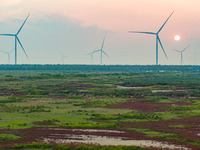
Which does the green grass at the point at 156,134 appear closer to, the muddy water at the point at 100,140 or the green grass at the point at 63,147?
the muddy water at the point at 100,140

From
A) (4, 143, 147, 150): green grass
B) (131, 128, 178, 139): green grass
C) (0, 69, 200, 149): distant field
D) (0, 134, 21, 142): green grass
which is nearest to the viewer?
(4, 143, 147, 150): green grass

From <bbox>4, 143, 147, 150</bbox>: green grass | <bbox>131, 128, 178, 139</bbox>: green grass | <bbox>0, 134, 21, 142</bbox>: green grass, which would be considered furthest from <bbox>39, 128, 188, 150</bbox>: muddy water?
<bbox>131, 128, 178, 139</bbox>: green grass

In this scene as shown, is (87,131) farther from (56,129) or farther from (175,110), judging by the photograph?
(175,110)

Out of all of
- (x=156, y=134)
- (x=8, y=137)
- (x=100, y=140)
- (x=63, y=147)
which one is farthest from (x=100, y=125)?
(x=63, y=147)

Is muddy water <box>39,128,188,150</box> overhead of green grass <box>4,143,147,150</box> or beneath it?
overhead

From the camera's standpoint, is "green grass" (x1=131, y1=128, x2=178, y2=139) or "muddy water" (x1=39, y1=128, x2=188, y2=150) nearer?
"muddy water" (x1=39, y1=128, x2=188, y2=150)

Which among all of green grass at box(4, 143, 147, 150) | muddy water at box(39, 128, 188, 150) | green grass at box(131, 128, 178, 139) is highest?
green grass at box(131, 128, 178, 139)

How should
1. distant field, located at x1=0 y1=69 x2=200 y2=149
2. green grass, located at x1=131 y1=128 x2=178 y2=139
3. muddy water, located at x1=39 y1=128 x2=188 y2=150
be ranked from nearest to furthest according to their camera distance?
muddy water, located at x1=39 y1=128 x2=188 y2=150 → distant field, located at x1=0 y1=69 x2=200 y2=149 → green grass, located at x1=131 y1=128 x2=178 y2=139

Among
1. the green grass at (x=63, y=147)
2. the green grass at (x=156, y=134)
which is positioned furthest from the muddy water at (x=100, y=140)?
the green grass at (x=156, y=134)

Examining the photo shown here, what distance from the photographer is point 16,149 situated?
34938mm

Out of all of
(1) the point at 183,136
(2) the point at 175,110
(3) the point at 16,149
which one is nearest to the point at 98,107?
(2) the point at 175,110

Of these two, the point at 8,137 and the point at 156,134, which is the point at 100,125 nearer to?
the point at 156,134

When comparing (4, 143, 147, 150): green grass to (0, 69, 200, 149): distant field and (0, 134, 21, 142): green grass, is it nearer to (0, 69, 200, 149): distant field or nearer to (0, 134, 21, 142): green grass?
(0, 69, 200, 149): distant field

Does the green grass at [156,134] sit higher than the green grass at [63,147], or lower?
higher
